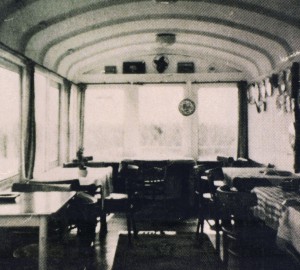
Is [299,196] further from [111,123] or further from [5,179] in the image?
[111,123]

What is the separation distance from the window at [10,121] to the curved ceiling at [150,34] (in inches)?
17.2

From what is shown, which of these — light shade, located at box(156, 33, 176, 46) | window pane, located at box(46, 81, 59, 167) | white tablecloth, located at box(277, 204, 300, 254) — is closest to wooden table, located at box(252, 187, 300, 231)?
white tablecloth, located at box(277, 204, 300, 254)

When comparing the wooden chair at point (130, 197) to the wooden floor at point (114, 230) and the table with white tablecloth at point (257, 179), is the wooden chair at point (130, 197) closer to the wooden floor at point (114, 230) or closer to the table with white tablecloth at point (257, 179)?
the wooden floor at point (114, 230)

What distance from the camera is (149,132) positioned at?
9.66 m

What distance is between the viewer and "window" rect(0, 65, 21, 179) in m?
5.62

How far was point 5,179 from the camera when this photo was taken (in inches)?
220

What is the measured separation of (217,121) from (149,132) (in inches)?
63.4

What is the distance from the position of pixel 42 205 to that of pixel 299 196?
2496 mm

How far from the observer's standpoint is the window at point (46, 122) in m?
7.17

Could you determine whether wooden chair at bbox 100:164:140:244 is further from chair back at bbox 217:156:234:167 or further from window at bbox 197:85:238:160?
window at bbox 197:85:238:160

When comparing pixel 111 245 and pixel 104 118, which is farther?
pixel 104 118

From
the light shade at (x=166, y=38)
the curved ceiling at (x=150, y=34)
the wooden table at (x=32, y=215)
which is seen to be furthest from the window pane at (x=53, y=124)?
the wooden table at (x=32, y=215)

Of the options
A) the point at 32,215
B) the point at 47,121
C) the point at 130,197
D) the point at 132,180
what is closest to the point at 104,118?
the point at 47,121

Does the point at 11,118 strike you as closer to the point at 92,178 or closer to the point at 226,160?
the point at 92,178
